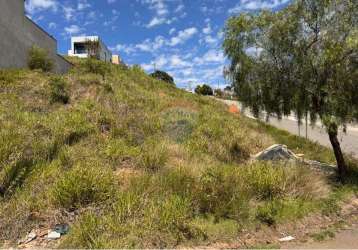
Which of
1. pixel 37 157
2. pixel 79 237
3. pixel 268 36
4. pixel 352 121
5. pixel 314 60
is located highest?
pixel 268 36

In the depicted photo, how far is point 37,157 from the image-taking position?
29.6ft

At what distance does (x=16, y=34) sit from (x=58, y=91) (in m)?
7.08

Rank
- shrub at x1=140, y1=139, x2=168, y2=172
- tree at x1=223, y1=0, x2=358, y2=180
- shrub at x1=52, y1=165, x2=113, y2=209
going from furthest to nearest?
tree at x1=223, y1=0, x2=358, y2=180, shrub at x1=140, y1=139, x2=168, y2=172, shrub at x1=52, y1=165, x2=113, y2=209

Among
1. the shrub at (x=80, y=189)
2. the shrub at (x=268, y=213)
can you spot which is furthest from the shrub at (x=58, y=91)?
the shrub at (x=268, y=213)

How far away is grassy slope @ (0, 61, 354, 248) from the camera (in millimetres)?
6273

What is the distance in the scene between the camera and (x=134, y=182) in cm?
780

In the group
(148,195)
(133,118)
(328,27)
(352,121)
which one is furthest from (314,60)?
(133,118)

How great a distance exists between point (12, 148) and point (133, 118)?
5220 millimetres

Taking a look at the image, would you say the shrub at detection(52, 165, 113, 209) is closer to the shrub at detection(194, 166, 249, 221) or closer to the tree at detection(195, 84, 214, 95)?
the shrub at detection(194, 166, 249, 221)

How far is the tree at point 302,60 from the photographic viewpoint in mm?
9703

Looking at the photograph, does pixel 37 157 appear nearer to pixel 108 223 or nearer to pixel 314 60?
pixel 108 223

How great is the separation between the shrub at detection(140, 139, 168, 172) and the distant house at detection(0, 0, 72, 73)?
1151 centimetres

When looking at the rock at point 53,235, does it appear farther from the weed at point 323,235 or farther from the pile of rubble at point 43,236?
the weed at point 323,235

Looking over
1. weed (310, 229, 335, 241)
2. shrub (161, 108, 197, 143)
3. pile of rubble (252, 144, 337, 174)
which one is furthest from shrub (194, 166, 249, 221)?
shrub (161, 108, 197, 143)
